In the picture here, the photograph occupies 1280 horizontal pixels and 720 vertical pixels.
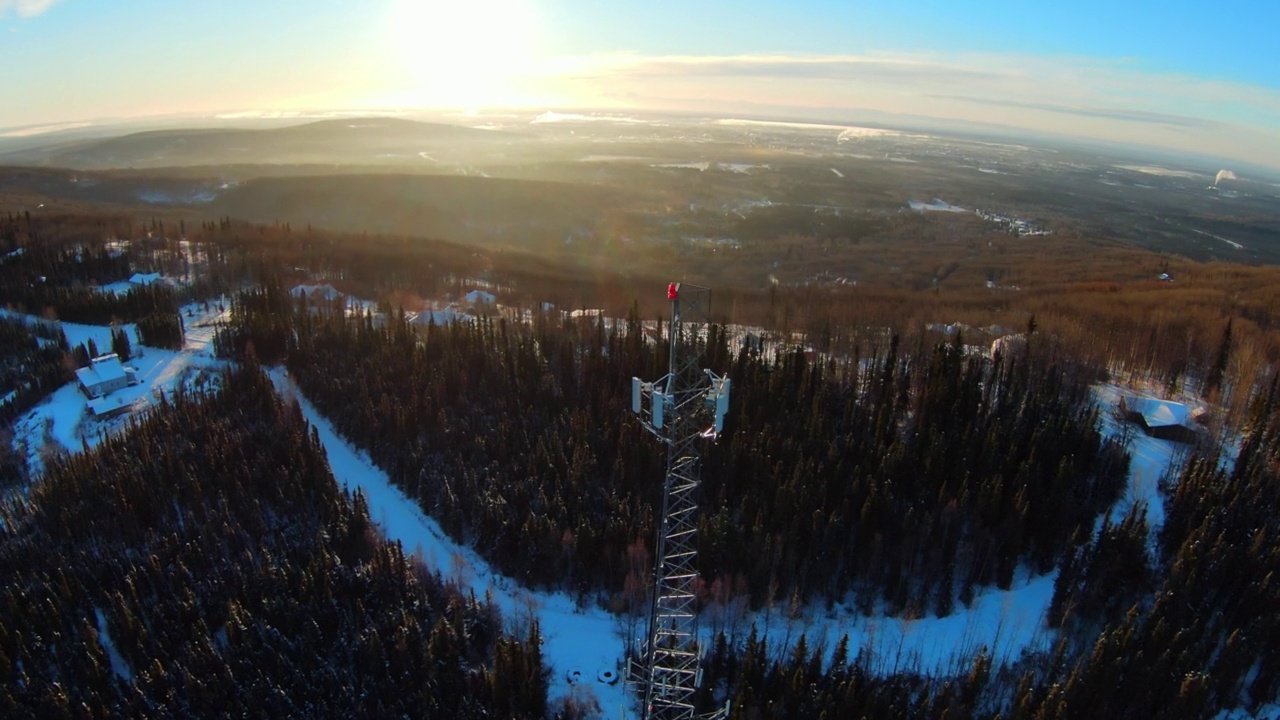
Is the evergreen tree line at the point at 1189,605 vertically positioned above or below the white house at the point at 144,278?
below

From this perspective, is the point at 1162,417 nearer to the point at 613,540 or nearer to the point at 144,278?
the point at 613,540

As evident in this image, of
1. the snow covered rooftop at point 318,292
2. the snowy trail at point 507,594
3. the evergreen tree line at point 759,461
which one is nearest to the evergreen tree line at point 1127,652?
the evergreen tree line at point 759,461

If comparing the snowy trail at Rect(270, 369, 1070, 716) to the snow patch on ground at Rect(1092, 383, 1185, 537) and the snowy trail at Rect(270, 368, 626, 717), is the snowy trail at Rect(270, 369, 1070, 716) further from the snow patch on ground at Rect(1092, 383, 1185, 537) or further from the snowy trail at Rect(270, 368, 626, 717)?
the snow patch on ground at Rect(1092, 383, 1185, 537)

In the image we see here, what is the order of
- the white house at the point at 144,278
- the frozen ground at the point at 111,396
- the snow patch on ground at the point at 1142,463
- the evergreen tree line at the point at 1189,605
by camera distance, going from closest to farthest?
the evergreen tree line at the point at 1189,605 → the snow patch on ground at the point at 1142,463 → the frozen ground at the point at 111,396 → the white house at the point at 144,278

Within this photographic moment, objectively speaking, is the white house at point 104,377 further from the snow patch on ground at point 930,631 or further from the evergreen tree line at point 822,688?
the evergreen tree line at point 822,688

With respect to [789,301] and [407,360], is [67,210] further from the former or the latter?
[789,301]

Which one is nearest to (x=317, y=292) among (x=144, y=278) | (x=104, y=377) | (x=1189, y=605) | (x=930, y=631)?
(x=144, y=278)

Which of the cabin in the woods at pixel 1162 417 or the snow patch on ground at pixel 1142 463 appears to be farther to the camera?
the cabin in the woods at pixel 1162 417
